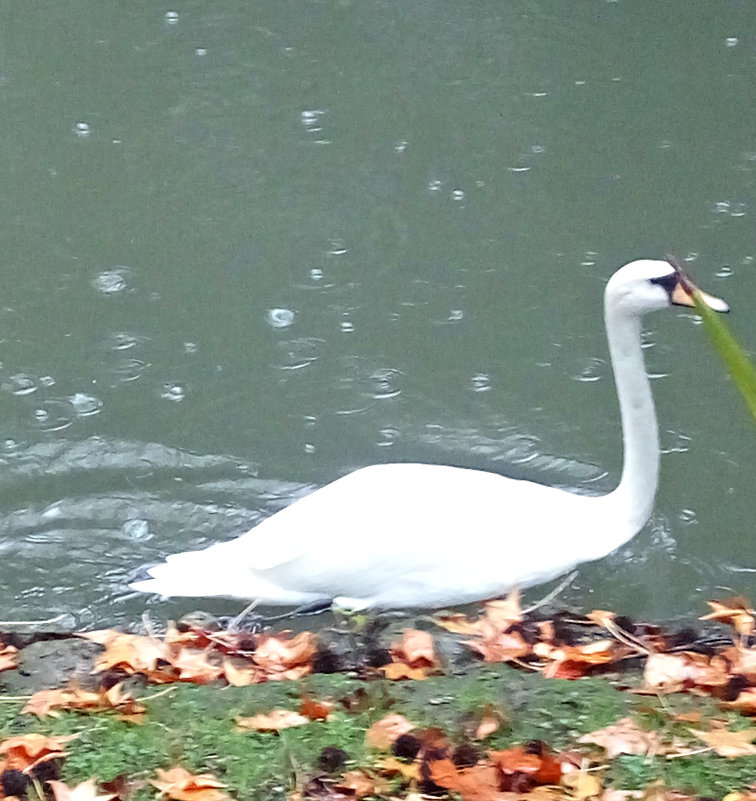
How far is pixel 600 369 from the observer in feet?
17.3

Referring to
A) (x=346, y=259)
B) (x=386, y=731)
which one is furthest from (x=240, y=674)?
(x=346, y=259)

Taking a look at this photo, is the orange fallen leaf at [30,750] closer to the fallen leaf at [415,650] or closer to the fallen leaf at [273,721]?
the fallen leaf at [273,721]

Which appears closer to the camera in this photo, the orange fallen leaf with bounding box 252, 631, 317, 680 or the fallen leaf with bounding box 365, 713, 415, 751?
the fallen leaf with bounding box 365, 713, 415, 751

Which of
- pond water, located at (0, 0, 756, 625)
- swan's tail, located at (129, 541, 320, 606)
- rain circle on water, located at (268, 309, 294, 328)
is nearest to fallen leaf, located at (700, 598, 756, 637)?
pond water, located at (0, 0, 756, 625)

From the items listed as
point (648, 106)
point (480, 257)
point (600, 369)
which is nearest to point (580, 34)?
point (648, 106)

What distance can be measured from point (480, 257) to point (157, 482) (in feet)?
7.04

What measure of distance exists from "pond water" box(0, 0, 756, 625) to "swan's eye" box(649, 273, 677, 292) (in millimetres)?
1088

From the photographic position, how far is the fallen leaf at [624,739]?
2281 mm

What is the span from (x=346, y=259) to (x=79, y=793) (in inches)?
160

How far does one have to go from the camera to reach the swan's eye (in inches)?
143

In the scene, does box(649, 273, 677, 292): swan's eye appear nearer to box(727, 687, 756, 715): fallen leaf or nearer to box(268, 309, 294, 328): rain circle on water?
box(727, 687, 756, 715): fallen leaf

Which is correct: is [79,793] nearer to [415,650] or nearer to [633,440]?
[415,650]

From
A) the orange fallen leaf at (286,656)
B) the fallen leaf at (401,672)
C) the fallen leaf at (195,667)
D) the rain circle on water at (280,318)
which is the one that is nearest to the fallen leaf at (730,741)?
the fallen leaf at (401,672)

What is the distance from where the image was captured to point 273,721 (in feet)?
8.34
